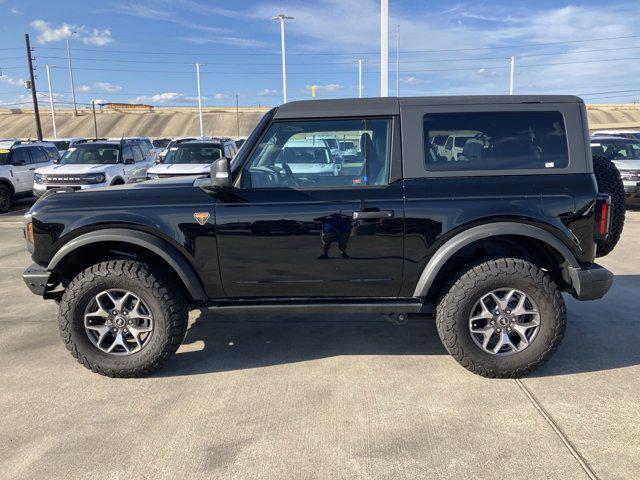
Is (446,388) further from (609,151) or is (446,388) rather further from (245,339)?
(609,151)

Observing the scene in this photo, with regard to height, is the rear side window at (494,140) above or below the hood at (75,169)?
above

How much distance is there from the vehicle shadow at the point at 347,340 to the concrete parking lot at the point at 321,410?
0.02 metres

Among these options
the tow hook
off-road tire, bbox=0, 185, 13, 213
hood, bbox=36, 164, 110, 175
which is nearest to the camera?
the tow hook

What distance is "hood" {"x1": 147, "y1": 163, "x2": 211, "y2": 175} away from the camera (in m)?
11.1

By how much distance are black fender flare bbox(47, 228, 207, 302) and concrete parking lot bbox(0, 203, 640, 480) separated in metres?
0.75

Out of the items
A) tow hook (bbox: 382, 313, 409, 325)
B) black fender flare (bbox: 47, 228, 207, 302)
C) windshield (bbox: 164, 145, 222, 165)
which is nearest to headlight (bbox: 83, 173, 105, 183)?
windshield (bbox: 164, 145, 222, 165)

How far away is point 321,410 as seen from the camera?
308 cm

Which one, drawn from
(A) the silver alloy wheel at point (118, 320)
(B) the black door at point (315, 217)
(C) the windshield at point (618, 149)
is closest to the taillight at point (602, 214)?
(B) the black door at point (315, 217)

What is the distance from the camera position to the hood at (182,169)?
1112 centimetres

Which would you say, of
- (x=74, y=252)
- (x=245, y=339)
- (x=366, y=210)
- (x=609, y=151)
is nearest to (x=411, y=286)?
(x=366, y=210)

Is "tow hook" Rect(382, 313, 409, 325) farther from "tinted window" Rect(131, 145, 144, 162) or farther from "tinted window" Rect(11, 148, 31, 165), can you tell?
"tinted window" Rect(11, 148, 31, 165)

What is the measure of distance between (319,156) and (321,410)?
5.68 feet

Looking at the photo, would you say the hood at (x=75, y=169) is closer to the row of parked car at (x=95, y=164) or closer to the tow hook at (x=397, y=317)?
the row of parked car at (x=95, y=164)

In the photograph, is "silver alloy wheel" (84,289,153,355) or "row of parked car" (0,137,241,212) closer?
"silver alloy wheel" (84,289,153,355)
